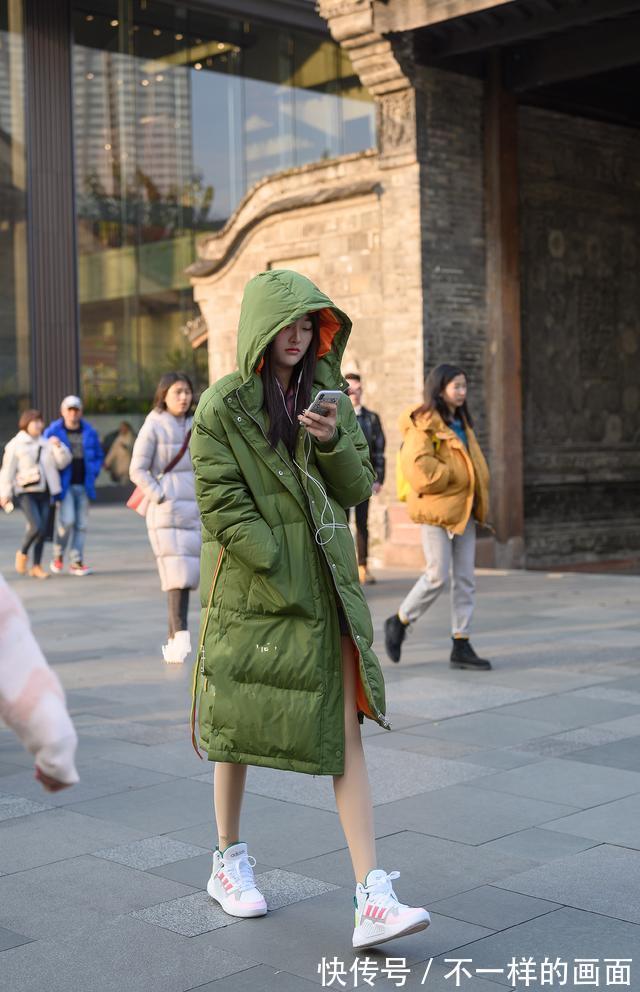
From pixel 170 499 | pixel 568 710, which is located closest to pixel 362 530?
pixel 170 499

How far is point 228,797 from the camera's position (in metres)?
4.14

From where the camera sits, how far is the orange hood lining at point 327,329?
13.5ft

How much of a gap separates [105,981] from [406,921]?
2.75 feet

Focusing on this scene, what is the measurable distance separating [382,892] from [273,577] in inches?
37.2

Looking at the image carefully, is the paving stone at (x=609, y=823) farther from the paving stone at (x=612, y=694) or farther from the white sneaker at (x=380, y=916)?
the paving stone at (x=612, y=694)

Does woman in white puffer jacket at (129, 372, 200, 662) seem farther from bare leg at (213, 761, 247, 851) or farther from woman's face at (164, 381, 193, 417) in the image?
bare leg at (213, 761, 247, 851)

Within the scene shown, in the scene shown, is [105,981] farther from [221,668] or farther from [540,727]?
[540,727]

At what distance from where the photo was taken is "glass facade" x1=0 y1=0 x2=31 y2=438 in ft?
94.0

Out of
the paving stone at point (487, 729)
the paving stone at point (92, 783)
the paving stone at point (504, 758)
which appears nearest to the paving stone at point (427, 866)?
the paving stone at point (504, 758)

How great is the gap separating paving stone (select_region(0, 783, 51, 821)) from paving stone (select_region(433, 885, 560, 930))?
1.96 metres

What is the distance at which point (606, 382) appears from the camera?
18219 millimetres

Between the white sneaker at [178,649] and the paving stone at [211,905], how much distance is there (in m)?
4.44

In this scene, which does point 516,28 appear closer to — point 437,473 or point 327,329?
point 437,473

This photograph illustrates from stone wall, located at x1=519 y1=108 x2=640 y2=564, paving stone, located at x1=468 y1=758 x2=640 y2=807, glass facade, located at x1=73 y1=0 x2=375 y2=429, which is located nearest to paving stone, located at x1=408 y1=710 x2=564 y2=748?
paving stone, located at x1=468 y1=758 x2=640 y2=807
